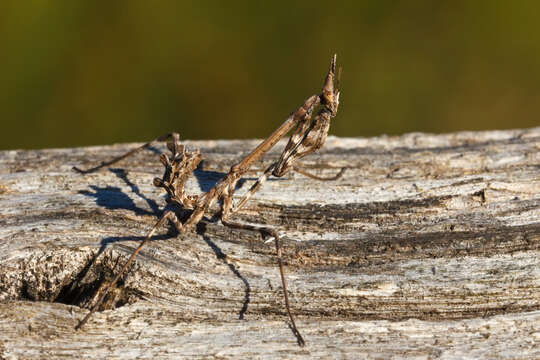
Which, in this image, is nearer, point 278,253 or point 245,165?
point 278,253

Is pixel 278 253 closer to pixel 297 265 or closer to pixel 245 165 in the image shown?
pixel 297 265

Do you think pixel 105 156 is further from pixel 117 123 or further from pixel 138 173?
pixel 117 123

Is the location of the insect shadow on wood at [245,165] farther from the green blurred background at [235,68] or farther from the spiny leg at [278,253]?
the green blurred background at [235,68]

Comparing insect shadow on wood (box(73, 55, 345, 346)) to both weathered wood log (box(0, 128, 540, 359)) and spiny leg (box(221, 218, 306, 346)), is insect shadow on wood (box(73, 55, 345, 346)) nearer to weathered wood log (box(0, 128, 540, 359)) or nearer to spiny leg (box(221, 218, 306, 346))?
spiny leg (box(221, 218, 306, 346))

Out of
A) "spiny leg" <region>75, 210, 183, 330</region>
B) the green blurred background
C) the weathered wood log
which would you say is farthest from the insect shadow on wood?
the green blurred background

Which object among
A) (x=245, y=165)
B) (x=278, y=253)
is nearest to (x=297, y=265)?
(x=278, y=253)

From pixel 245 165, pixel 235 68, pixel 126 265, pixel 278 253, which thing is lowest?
pixel 126 265
